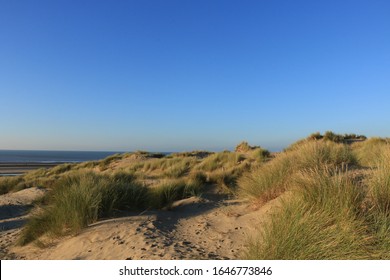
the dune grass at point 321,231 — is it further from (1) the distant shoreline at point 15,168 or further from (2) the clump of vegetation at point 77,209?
(1) the distant shoreline at point 15,168

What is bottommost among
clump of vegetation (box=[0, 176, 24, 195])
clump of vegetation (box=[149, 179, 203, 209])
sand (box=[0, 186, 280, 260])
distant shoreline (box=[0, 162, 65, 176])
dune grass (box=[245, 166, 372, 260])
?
distant shoreline (box=[0, 162, 65, 176])

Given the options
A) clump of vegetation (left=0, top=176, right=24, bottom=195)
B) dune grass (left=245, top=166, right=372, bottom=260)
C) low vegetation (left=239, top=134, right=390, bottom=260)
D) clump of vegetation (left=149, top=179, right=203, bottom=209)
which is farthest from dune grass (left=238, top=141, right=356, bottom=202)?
clump of vegetation (left=0, top=176, right=24, bottom=195)

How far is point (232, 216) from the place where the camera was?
6578mm

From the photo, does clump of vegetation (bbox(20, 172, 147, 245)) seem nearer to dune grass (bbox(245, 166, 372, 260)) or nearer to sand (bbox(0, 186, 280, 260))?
sand (bbox(0, 186, 280, 260))

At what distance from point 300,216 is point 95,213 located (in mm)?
4242

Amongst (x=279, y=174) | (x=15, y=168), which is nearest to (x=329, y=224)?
(x=279, y=174)

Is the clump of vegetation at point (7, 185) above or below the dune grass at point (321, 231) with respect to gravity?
below

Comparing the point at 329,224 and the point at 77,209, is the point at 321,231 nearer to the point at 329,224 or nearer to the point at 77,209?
the point at 329,224

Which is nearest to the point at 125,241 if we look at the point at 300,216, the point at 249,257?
the point at 249,257

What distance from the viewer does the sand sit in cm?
462

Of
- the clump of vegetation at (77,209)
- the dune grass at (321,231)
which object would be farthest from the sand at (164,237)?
the dune grass at (321,231)

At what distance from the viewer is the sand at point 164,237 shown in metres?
4.62

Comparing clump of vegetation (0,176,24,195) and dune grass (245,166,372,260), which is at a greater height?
dune grass (245,166,372,260)
